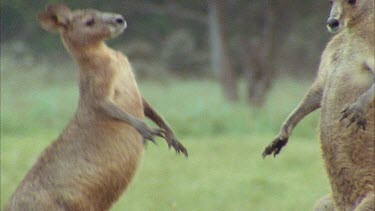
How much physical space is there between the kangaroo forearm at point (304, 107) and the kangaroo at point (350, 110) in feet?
0.96

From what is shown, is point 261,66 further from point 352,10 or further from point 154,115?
point 352,10

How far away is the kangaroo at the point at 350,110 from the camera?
482 cm

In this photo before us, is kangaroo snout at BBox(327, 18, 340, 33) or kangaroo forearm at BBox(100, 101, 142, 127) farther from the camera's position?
kangaroo forearm at BBox(100, 101, 142, 127)

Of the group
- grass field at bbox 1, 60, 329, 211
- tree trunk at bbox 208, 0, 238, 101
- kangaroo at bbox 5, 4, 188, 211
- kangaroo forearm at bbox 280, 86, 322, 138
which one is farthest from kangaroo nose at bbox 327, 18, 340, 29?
tree trunk at bbox 208, 0, 238, 101

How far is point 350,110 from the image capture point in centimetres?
470

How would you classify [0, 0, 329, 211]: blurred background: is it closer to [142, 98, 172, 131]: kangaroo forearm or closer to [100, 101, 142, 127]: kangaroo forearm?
[142, 98, 172, 131]: kangaroo forearm

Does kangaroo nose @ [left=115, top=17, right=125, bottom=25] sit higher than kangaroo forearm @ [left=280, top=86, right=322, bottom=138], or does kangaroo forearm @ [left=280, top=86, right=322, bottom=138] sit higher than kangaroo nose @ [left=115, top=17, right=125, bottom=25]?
kangaroo nose @ [left=115, top=17, right=125, bottom=25]

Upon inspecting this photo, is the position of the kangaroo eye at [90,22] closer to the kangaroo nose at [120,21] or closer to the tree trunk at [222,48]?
the kangaroo nose at [120,21]

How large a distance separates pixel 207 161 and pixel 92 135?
5415 millimetres

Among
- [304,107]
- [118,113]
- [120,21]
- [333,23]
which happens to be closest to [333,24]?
[333,23]

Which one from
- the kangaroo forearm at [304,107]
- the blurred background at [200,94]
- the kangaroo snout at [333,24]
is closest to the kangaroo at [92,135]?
the kangaroo forearm at [304,107]

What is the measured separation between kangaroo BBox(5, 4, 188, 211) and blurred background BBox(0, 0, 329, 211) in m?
1.66

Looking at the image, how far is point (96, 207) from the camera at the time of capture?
5918mm

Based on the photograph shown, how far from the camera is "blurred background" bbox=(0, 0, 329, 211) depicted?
9.75m
